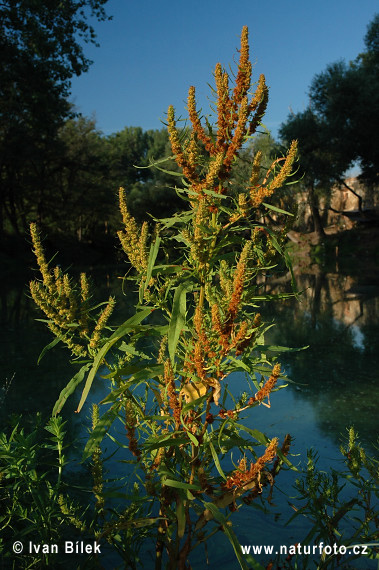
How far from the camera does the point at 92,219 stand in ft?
170

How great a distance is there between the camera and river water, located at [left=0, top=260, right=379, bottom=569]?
368 centimetres

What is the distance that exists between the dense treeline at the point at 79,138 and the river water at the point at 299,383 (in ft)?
7.54

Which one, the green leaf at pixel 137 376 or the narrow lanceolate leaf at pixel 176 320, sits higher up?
the narrow lanceolate leaf at pixel 176 320

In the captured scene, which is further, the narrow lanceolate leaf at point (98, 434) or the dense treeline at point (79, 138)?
the dense treeline at point (79, 138)

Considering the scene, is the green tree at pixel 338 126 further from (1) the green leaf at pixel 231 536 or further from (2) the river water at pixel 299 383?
(1) the green leaf at pixel 231 536

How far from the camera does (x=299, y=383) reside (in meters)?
2.53

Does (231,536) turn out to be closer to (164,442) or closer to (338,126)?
(164,442)

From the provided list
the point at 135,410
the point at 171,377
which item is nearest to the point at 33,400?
the point at 135,410

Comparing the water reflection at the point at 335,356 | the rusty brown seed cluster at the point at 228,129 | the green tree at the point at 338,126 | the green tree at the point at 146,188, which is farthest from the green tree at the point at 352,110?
the rusty brown seed cluster at the point at 228,129

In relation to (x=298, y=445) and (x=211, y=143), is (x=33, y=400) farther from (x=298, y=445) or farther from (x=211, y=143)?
(x=211, y=143)

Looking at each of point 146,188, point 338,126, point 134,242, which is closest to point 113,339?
point 134,242

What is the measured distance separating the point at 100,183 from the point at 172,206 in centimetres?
760

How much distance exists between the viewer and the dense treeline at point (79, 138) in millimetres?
20078

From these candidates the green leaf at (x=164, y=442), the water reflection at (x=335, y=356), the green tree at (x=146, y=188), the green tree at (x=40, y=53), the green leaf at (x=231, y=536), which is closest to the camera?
the green leaf at (x=231, y=536)
